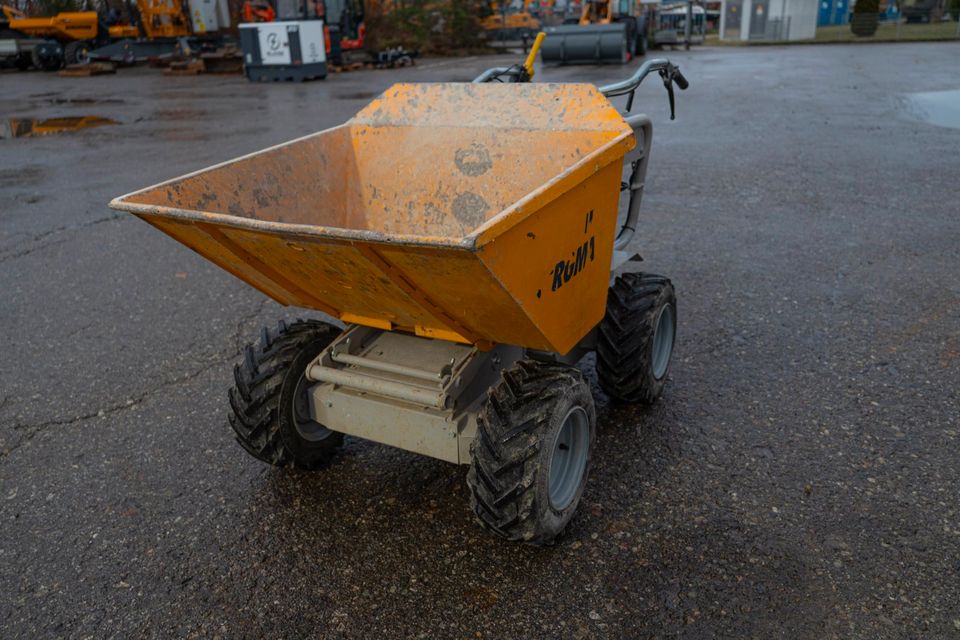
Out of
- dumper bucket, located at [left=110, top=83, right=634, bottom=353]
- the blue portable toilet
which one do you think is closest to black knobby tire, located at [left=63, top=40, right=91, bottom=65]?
dumper bucket, located at [left=110, top=83, right=634, bottom=353]

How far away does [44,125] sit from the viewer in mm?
12672

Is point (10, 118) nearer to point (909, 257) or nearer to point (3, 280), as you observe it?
point (3, 280)

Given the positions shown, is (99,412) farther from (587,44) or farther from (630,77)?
(587,44)

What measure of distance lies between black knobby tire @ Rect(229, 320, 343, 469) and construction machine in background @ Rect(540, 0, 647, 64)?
15.9 metres

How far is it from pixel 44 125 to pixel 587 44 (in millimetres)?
11427

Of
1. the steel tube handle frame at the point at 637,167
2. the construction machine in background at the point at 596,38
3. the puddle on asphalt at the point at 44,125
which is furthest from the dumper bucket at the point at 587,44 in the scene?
the steel tube handle frame at the point at 637,167

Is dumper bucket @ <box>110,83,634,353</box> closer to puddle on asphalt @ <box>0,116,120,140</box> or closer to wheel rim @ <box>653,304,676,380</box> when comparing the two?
wheel rim @ <box>653,304,676,380</box>

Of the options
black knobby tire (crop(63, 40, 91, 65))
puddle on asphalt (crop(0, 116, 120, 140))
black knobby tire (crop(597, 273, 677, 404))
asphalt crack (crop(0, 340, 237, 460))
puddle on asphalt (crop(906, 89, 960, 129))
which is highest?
black knobby tire (crop(63, 40, 91, 65))

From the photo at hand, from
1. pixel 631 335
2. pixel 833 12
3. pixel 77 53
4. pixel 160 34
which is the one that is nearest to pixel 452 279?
pixel 631 335

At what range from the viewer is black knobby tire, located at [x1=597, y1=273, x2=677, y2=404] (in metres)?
3.46

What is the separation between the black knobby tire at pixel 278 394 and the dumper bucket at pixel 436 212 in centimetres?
20

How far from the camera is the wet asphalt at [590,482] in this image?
262 cm

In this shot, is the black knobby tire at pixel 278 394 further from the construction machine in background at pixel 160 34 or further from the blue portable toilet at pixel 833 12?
the blue portable toilet at pixel 833 12

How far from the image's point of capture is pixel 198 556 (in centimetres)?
291
